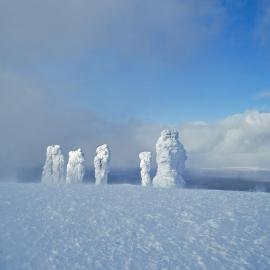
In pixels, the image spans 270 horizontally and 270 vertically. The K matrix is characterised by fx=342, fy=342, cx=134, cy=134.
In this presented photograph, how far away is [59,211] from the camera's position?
22844 millimetres

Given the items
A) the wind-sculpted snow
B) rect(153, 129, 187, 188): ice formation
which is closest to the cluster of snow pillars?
rect(153, 129, 187, 188): ice formation

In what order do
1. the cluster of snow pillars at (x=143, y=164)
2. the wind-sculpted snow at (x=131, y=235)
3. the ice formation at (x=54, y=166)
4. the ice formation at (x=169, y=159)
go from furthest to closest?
the ice formation at (x=54, y=166), the cluster of snow pillars at (x=143, y=164), the ice formation at (x=169, y=159), the wind-sculpted snow at (x=131, y=235)

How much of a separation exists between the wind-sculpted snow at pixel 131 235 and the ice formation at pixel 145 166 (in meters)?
33.8

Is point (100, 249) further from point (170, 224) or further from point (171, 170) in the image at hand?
Result: point (171, 170)

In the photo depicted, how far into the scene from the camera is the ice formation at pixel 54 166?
66.6m

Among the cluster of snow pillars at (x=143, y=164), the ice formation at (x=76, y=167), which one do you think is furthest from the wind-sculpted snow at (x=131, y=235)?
the ice formation at (x=76, y=167)

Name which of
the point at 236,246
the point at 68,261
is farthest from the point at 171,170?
the point at 68,261

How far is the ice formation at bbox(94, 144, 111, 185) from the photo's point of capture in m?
59.4

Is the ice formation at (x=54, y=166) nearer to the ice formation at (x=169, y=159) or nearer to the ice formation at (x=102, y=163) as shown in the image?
the ice formation at (x=102, y=163)

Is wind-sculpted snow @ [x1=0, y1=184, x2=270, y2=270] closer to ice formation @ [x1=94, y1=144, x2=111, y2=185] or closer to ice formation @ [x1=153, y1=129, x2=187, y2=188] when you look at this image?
ice formation @ [x1=153, y1=129, x2=187, y2=188]

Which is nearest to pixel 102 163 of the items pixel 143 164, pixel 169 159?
pixel 143 164

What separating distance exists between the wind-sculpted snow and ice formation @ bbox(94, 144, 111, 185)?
1266 inches

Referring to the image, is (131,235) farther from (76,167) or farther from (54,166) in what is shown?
(54,166)

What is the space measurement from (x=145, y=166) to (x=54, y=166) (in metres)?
18.4
